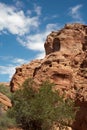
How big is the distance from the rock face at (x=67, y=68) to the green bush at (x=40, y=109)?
2.24 metres

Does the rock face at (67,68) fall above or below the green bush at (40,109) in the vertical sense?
above

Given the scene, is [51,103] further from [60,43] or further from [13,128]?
[60,43]

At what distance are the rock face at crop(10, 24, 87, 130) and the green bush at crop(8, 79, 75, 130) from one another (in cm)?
224

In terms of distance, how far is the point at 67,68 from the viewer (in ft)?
137

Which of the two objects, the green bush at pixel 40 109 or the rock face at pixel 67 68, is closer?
the green bush at pixel 40 109

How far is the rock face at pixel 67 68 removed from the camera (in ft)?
111

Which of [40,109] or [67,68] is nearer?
[40,109]

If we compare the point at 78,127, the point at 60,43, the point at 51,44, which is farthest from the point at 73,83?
the point at 51,44

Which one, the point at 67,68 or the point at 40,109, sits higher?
the point at 67,68

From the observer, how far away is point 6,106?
38.8 meters

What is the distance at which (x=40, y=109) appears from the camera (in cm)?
2984

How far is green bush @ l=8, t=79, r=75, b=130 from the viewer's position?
29.9 meters

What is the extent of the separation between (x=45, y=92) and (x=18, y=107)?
3.16 m

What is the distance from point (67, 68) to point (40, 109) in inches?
515
